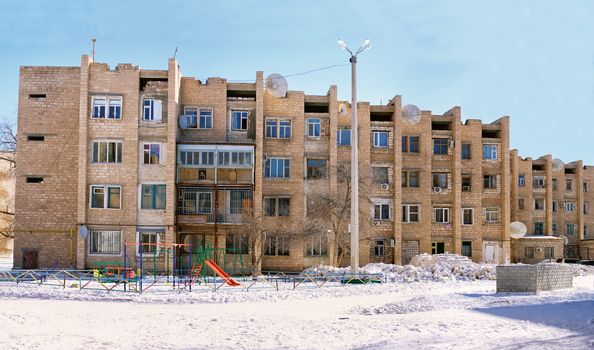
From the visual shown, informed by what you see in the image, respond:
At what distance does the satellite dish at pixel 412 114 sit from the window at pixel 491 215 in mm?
9441

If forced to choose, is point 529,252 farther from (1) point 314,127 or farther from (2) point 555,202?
(1) point 314,127

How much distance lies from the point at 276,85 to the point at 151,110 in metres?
9.01

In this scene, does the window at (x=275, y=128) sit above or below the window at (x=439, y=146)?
above

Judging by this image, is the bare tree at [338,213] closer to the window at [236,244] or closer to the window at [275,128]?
the window at [236,244]

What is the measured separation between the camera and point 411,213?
166 feet

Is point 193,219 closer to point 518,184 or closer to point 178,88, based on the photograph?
point 178,88

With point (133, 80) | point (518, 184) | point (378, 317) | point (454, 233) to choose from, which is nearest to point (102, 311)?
point (378, 317)

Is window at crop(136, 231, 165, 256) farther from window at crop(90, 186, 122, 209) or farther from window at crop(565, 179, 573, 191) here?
window at crop(565, 179, 573, 191)

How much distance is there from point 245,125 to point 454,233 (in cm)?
1786

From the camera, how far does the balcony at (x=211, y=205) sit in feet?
148

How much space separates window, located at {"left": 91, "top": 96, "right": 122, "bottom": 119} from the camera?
4466 cm

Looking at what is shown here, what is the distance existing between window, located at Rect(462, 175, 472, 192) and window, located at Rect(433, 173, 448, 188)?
1557mm

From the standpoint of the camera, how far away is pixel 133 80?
148 ft

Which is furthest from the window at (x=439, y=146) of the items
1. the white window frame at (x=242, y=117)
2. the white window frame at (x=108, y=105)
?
the white window frame at (x=108, y=105)
